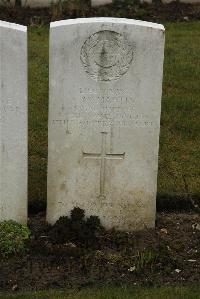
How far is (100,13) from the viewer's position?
11.9 m

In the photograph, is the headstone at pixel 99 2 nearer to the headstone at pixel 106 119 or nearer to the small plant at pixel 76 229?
the headstone at pixel 106 119

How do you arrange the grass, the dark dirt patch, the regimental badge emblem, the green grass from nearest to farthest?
the green grass, the regimental badge emblem, the grass, the dark dirt patch

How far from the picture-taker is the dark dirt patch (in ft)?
38.4

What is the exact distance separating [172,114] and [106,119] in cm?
276

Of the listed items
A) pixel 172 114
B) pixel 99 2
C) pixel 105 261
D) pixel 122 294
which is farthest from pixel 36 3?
pixel 122 294

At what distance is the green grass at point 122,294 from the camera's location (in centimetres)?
485

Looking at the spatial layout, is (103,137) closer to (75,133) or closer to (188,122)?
(75,133)

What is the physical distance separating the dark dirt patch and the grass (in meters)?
0.49

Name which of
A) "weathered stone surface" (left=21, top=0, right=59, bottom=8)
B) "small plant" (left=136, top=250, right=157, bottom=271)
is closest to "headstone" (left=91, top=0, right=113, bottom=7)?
"weathered stone surface" (left=21, top=0, right=59, bottom=8)

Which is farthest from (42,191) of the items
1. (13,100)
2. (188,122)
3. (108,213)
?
(188,122)

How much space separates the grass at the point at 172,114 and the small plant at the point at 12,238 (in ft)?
2.25

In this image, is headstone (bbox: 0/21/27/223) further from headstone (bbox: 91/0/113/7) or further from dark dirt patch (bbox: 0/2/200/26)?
headstone (bbox: 91/0/113/7)

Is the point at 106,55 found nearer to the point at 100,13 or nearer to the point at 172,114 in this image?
the point at 172,114

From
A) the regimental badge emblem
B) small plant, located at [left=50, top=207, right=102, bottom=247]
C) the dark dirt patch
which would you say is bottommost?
small plant, located at [left=50, top=207, right=102, bottom=247]
